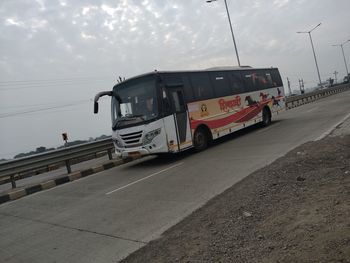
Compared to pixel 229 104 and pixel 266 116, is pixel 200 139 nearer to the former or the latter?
pixel 229 104

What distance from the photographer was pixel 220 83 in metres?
16.7

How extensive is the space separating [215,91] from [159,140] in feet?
14.1

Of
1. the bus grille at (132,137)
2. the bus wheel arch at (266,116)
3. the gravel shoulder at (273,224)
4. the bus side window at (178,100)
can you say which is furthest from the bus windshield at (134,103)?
the bus wheel arch at (266,116)

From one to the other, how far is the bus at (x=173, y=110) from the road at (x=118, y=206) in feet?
2.80

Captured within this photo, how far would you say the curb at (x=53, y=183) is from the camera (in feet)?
41.0

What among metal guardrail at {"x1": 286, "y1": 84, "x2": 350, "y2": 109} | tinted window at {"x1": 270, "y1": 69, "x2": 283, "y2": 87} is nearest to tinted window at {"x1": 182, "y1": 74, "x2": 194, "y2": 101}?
tinted window at {"x1": 270, "y1": 69, "x2": 283, "y2": 87}

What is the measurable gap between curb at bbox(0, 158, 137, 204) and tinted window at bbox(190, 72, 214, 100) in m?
4.19

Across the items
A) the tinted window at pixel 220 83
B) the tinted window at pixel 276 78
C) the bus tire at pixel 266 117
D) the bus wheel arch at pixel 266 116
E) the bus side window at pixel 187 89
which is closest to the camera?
the bus side window at pixel 187 89

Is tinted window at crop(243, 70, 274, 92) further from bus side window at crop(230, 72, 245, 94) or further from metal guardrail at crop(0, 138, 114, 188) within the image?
metal guardrail at crop(0, 138, 114, 188)

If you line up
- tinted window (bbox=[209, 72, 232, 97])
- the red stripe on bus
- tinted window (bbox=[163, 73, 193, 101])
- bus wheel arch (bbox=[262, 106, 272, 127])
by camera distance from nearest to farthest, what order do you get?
tinted window (bbox=[163, 73, 193, 101])
the red stripe on bus
tinted window (bbox=[209, 72, 232, 97])
bus wheel arch (bbox=[262, 106, 272, 127])

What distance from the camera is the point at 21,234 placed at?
7.52m

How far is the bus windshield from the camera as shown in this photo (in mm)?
13135

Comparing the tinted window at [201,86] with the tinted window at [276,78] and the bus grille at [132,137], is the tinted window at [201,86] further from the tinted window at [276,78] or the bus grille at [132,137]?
the tinted window at [276,78]

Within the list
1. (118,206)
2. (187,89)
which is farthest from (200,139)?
(118,206)
